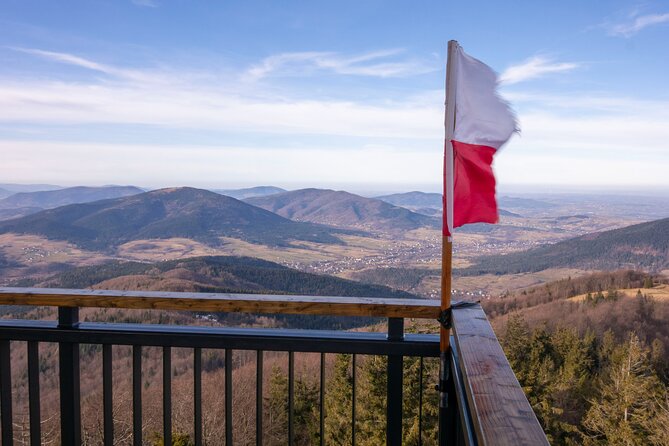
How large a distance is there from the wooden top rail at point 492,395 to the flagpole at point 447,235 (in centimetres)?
29

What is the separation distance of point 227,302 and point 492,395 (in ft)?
4.36

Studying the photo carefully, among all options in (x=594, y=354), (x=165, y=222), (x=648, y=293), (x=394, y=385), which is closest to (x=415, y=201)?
(x=165, y=222)

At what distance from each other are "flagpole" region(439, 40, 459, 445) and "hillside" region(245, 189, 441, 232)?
88.8 metres

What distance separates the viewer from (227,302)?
2207 millimetres

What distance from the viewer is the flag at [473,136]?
80.5 inches

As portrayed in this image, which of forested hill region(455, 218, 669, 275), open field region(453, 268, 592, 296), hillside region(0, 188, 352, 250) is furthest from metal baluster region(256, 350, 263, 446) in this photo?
hillside region(0, 188, 352, 250)

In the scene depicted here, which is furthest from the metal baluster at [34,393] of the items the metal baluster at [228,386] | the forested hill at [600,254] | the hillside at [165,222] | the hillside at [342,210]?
the hillside at [342,210]

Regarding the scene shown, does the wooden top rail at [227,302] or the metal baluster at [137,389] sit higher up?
the wooden top rail at [227,302]

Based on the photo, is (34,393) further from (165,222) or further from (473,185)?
(165,222)

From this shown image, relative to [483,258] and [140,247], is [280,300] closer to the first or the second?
[483,258]

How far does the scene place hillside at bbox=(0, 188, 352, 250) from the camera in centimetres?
7462

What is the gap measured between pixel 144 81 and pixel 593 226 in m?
73.2

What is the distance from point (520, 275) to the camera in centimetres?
6075

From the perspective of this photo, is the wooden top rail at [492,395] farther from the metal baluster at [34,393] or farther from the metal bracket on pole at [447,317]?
the metal baluster at [34,393]
